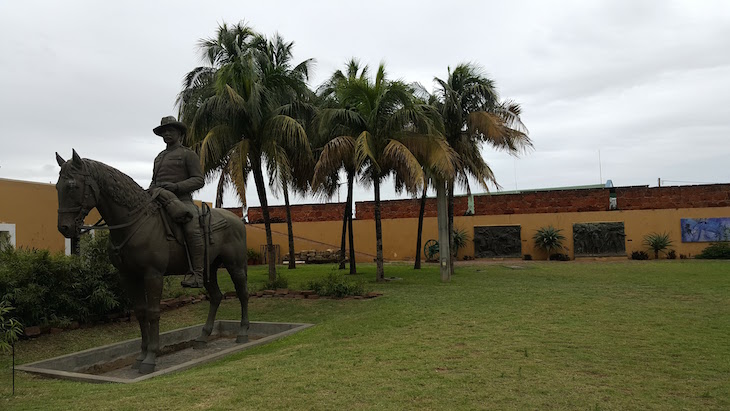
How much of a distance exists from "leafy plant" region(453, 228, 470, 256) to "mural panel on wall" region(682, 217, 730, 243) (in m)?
9.08

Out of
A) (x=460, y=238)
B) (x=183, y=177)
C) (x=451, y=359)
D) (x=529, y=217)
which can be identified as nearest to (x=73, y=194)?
(x=183, y=177)

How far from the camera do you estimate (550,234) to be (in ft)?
76.0

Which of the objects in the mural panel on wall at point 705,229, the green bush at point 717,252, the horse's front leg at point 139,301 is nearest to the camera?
the horse's front leg at point 139,301

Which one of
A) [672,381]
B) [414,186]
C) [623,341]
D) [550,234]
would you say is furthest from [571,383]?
[550,234]

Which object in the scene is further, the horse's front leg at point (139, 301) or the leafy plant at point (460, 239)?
the leafy plant at point (460, 239)

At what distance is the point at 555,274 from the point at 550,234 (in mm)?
7464

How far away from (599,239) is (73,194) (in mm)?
22015

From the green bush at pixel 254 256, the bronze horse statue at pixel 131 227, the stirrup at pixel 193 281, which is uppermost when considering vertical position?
the bronze horse statue at pixel 131 227

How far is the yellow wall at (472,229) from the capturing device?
22.6 meters

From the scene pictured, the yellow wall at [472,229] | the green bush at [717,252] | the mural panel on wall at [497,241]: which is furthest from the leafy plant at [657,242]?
the mural panel on wall at [497,241]

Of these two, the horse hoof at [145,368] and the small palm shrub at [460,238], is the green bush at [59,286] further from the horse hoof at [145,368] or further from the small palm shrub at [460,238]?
the small palm shrub at [460,238]

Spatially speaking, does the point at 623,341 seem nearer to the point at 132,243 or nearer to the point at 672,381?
the point at 672,381

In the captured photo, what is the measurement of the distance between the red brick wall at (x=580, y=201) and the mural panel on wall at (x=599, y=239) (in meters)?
1.36

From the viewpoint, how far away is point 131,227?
5.84 m
